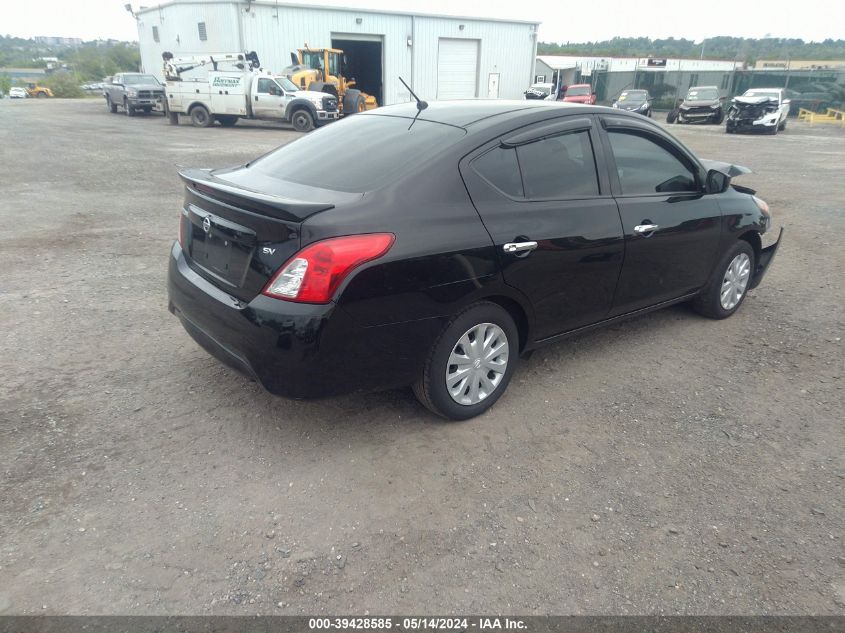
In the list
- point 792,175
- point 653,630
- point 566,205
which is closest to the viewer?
point 653,630

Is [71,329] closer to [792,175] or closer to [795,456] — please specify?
[795,456]

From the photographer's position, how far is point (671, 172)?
14.2 ft

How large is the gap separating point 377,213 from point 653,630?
207cm

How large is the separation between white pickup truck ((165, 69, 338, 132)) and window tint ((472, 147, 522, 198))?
19.9m

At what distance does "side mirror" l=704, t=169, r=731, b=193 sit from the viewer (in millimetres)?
4527

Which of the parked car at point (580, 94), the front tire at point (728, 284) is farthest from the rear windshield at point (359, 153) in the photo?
the parked car at point (580, 94)

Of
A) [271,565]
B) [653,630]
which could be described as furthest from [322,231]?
[653,630]

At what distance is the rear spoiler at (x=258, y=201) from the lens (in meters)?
2.81

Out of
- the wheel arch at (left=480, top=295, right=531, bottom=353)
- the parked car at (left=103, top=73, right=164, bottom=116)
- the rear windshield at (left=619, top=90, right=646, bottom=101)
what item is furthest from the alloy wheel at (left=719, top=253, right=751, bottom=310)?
the parked car at (left=103, top=73, right=164, bottom=116)

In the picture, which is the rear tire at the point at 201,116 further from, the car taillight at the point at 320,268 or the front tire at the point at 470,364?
the car taillight at the point at 320,268

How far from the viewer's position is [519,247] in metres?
3.35

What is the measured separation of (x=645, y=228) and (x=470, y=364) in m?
1.56

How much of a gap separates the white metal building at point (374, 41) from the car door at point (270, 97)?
718 centimetres

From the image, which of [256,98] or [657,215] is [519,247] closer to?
[657,215]
